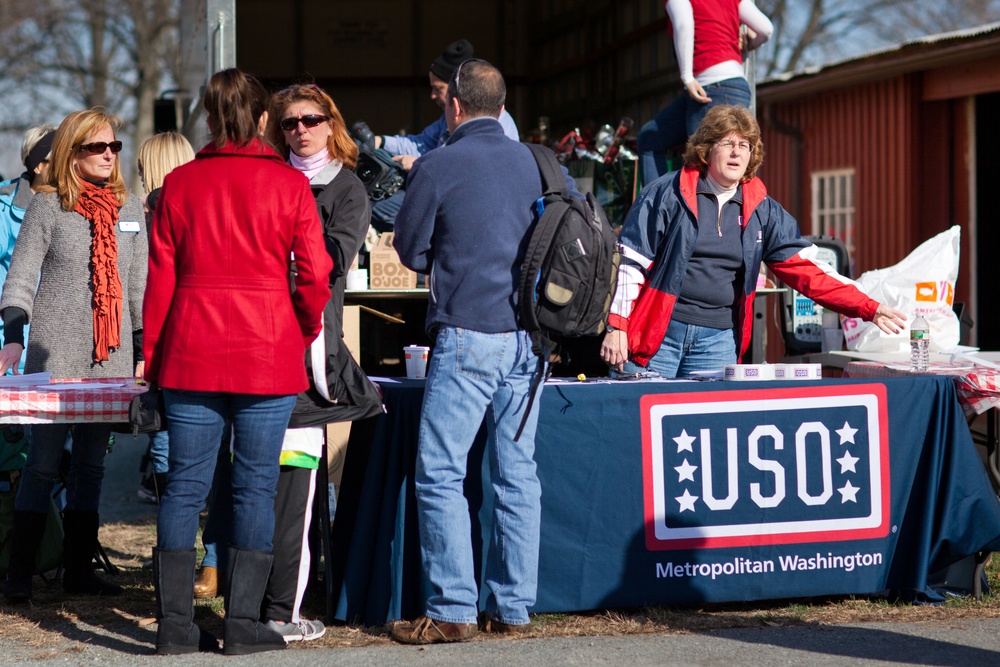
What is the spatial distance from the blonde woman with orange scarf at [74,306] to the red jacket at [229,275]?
1049mm

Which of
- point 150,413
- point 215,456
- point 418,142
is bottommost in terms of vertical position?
point 215,456

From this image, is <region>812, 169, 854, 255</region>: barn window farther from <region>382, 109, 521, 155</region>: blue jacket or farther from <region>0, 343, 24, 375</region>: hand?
<region>0, 343, 24, 375</region>: hand

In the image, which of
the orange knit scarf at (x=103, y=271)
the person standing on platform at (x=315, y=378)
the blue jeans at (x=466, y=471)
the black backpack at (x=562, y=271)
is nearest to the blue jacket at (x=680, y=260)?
the black backpack at (x=562, y=271)

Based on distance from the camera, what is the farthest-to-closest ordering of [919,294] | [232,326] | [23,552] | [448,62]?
[448,62] → [919,294] → [23,552] → [232,326]

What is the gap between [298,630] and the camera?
4086 mm

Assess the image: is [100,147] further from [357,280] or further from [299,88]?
[357,280]

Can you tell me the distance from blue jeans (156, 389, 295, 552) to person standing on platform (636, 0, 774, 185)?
367 centimetres

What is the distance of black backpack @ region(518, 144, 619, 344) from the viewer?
3.95 metres

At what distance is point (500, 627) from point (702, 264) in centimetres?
160

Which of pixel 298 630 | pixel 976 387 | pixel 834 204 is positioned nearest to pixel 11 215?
pixel 298 630

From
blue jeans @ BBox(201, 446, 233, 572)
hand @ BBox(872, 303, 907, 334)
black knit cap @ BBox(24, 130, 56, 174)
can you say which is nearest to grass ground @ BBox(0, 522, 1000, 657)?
blue jeans @ BBox(201, 446, 233, 572)

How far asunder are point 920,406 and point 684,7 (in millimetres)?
2883

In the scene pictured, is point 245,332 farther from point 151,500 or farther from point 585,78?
point 585,78

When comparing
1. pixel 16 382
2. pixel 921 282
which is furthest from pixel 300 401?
pixel 921 282
